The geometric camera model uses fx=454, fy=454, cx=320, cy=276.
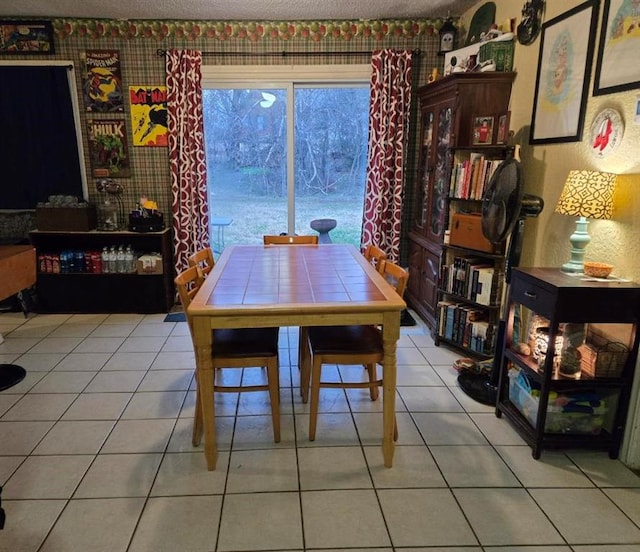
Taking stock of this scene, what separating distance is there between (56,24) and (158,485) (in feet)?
12.5

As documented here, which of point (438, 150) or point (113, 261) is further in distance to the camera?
point (113, 261)

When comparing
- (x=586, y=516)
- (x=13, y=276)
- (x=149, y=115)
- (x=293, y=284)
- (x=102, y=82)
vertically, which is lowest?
(x=586, y=516)

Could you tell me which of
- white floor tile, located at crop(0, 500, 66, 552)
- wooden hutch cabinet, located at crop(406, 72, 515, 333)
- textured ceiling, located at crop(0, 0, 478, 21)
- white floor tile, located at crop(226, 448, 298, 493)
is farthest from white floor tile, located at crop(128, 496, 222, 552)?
textured ceiling, located at crop(0, 0, 478, 21)

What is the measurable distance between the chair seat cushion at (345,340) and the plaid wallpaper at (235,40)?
265cm

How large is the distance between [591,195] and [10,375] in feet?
11.0

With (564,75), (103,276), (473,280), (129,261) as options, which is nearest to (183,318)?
(129,261)

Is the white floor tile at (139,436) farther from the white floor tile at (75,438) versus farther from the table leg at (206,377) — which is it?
the table leg at (206,377)

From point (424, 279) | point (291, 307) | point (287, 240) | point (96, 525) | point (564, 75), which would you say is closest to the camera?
point (96, 525)

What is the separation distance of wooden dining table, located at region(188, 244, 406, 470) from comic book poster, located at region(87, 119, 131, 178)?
228 centimetres

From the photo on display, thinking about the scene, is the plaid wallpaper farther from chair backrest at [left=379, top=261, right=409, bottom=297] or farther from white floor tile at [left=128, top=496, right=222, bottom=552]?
white floor tile at [left=128, top=496, right=222, bottom=552]

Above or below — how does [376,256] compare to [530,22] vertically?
below

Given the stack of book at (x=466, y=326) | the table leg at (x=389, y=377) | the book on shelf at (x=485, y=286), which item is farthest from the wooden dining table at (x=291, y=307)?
the stack of book at (x=466, y=326)

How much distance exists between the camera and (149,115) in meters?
3.95

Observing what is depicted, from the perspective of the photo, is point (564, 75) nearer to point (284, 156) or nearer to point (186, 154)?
point (284, 156)
